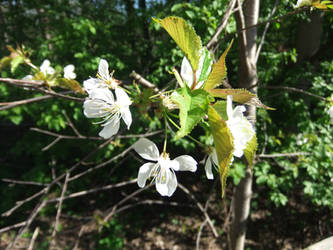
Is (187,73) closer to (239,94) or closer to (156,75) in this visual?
(239,94)

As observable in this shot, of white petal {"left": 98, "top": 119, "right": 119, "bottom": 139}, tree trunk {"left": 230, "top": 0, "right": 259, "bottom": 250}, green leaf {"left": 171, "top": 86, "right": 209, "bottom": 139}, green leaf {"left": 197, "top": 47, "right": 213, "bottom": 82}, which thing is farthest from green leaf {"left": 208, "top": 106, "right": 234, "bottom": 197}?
tree trunk {"left": 230, "top": 0, "right": 259, "bottom": 250}

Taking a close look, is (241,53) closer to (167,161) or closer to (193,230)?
(167,161)

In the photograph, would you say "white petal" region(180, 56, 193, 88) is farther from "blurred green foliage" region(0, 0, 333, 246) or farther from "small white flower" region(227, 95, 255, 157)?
"blurred green foliage" region(0, 0, 333, 246)

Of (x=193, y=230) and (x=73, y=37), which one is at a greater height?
(x=73, y=37)

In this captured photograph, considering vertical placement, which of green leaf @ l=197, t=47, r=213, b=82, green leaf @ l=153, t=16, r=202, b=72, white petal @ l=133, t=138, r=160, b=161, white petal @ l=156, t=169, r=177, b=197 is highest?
green leaf @ l=153, t=16, r=202, b=72

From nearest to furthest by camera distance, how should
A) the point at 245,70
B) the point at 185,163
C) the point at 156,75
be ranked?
the point at 185,163 < the point at 245,70 < the point at 156,75

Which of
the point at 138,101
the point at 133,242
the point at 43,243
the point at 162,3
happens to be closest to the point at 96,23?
the point at 162,3

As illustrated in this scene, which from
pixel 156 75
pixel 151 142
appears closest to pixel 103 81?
pixel 151 142
